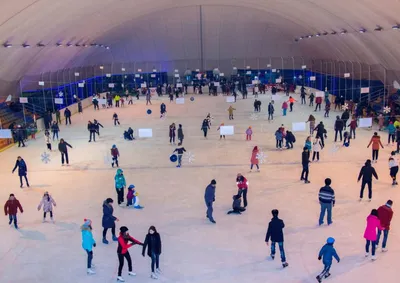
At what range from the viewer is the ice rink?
9312 mm

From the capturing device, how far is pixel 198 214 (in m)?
12.5

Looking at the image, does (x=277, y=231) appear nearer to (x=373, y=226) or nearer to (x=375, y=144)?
(x=373, y=226)

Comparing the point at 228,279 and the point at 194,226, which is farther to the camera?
the point at 194,226

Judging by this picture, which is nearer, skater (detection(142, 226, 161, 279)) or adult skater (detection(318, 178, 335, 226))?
skater (detection(142, 226, 161, 279))

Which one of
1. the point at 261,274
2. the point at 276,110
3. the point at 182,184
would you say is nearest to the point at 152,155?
the point at 182,184

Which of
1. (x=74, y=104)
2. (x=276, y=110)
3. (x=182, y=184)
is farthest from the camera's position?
(x=74, y=104)

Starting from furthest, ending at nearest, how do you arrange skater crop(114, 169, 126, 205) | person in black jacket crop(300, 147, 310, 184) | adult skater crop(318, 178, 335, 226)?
person in black jacket crop(300, 147, 310, 184) → skater crop(114, 169, 126, 205) → adult skater crop(318, 178, 335, 226)

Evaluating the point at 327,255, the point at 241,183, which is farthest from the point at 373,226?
the point at 241,183

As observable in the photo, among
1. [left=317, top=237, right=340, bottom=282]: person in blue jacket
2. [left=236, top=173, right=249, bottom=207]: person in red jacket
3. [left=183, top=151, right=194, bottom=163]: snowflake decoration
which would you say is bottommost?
[left=317, top=237, right=340, bottom=282]: person in blue jacket

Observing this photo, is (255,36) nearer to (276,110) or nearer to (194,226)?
(276,110)

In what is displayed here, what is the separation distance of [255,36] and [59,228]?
3842cm

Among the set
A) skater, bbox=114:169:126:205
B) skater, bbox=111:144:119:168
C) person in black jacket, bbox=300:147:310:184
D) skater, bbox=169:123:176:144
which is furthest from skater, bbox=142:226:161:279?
skater, bbox=169:123:176:144

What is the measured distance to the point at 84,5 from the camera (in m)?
21.5

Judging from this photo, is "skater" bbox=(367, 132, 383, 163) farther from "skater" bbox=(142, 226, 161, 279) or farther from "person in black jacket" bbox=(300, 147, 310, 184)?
"skater" bbox=(142, 226, 161, 279)
